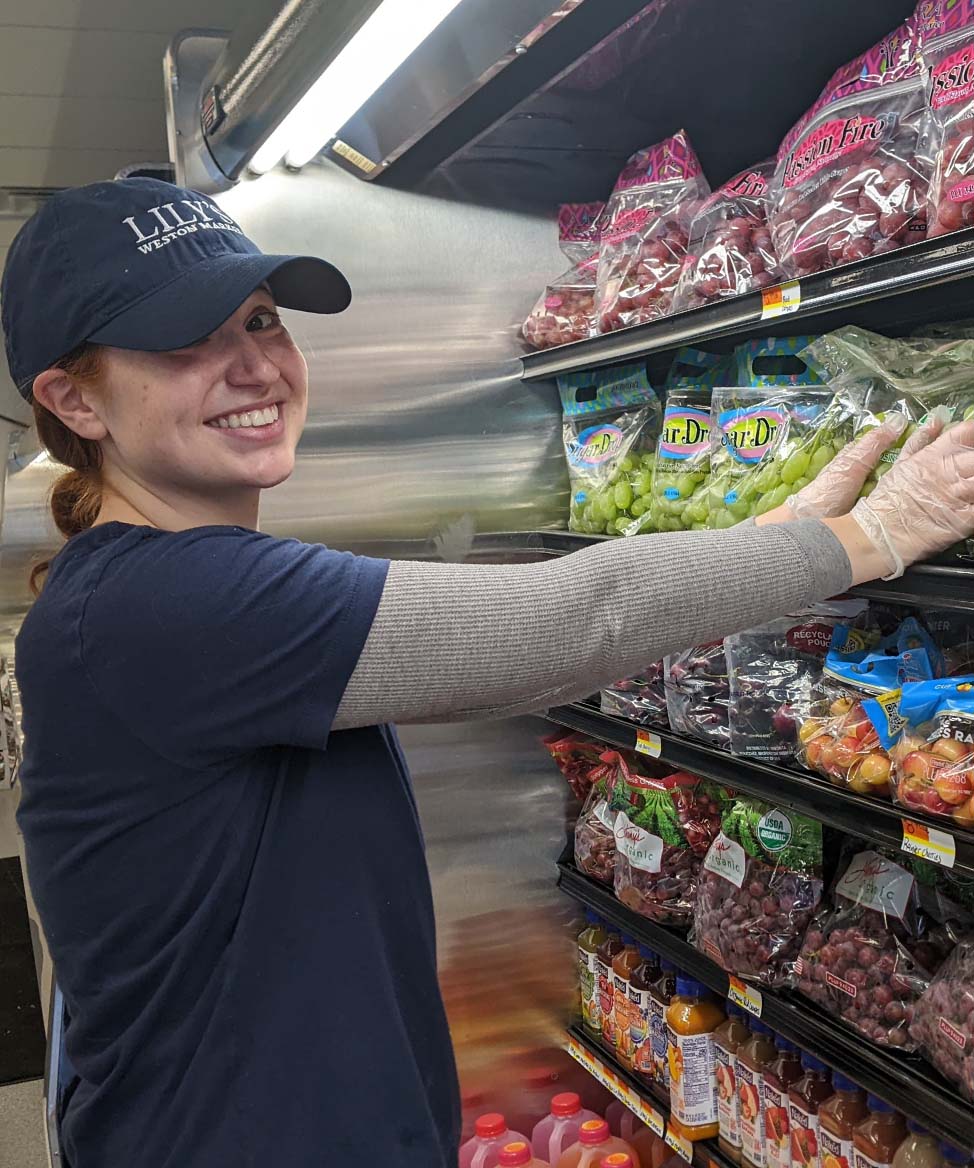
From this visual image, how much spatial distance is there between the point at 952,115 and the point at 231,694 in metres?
1.23

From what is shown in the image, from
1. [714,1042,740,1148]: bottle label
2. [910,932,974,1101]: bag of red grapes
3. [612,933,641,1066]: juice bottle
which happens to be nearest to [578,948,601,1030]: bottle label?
[612,933,641,1066]: juice bottle

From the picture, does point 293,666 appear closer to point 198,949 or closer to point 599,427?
point 198,949

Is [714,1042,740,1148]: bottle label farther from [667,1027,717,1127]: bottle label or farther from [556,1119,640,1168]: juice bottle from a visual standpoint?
[556,1119,640,1168]: juice bottle

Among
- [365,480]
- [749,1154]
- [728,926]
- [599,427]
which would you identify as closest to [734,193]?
[599,427]

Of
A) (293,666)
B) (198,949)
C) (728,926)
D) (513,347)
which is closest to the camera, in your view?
(293,666)

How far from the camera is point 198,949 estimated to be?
4.14 ft

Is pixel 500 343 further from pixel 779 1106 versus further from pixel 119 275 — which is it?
pixel 779 1106

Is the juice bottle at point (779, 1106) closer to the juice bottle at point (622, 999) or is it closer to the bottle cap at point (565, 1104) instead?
the juice bottle at point (622, 999)

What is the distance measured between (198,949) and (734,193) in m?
1.67

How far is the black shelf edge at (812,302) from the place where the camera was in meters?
1.48

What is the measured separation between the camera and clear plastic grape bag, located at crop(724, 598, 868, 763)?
1.99 m

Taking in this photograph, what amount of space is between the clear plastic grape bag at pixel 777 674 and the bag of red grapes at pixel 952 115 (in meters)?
0.70

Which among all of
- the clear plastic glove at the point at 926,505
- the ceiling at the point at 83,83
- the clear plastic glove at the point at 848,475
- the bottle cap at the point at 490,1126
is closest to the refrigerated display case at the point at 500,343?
the bottle cap at the point at 490,1126

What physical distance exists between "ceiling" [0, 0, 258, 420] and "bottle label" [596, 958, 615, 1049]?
98.3 inches
